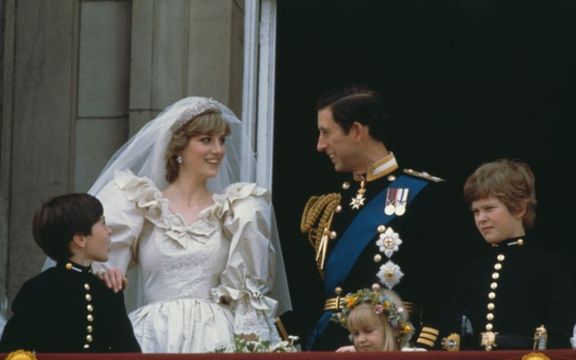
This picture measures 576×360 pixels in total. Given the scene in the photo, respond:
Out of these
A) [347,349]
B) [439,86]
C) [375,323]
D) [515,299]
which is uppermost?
[439,86]

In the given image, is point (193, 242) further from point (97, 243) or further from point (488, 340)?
point (488, 340)

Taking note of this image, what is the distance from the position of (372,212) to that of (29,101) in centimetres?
224

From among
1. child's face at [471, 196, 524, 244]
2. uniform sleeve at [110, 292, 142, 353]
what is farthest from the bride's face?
child's face at [471, 196, 524, 244]

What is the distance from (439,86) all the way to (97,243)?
454 cm

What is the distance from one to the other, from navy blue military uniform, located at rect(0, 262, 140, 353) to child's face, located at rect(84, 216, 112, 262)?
0.11 m

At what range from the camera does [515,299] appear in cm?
855

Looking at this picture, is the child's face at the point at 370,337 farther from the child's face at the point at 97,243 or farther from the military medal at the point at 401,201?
the child's face at the point at 97,243

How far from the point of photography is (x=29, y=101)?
10625mm

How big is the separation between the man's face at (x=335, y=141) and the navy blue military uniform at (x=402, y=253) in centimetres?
15

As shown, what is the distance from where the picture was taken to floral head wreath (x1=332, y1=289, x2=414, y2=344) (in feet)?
27.9

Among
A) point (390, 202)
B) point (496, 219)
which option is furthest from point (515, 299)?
point (390, 202)

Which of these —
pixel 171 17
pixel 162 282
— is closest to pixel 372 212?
pixel 162 282

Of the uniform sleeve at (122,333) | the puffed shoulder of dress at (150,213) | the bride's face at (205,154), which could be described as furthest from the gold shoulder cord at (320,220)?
the uniform sleeve at (122,333)

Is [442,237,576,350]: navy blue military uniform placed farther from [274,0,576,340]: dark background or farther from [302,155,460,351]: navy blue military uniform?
[274,0,576,340]: dark background
